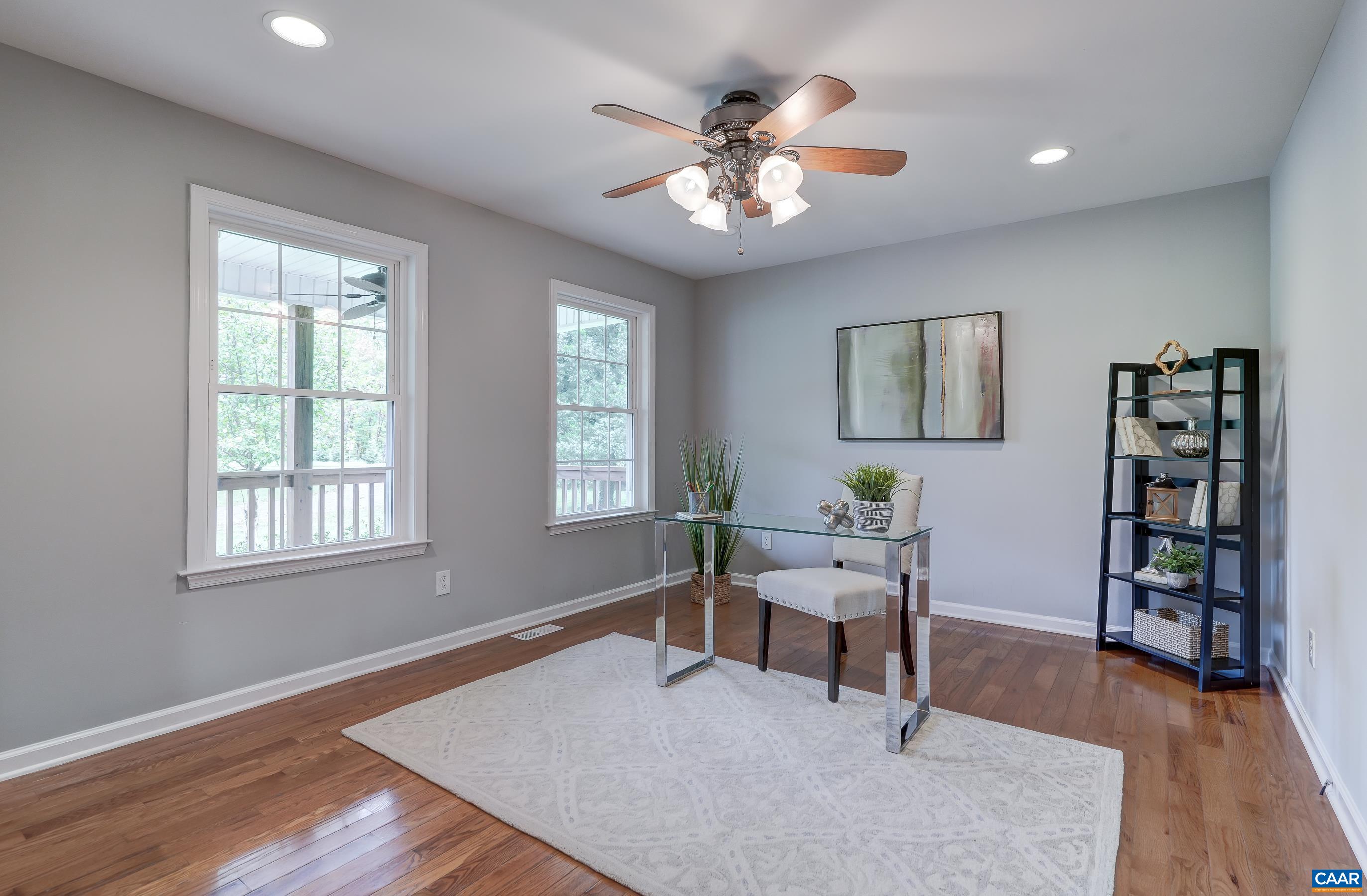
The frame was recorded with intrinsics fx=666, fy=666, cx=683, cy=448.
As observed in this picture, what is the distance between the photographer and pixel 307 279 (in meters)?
3.09

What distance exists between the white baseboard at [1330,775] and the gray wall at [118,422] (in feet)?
11.8

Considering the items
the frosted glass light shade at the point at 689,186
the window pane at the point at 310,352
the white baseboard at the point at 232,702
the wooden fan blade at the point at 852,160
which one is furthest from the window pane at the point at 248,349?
the wooden fan blade at the point at 852,160

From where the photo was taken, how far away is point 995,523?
13.4 ft

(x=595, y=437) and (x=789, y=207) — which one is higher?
(x=789, y=207)

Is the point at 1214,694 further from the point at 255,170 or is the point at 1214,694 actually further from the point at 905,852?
the point at 255,170

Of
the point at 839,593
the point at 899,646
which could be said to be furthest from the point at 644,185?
the point at 899,646

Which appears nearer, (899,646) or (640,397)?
(899,646)

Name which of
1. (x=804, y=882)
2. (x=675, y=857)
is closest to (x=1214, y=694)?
(x=804, y=882)

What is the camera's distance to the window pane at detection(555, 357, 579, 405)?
14.2ft

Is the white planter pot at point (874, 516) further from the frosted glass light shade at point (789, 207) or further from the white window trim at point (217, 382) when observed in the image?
the white window trim at point (217, 382)

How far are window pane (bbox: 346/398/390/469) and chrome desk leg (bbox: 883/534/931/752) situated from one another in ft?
8.18

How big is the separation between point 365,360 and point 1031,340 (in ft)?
12.2

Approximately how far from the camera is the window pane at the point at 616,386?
186 inches

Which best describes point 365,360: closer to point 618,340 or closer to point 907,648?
point 618,340
